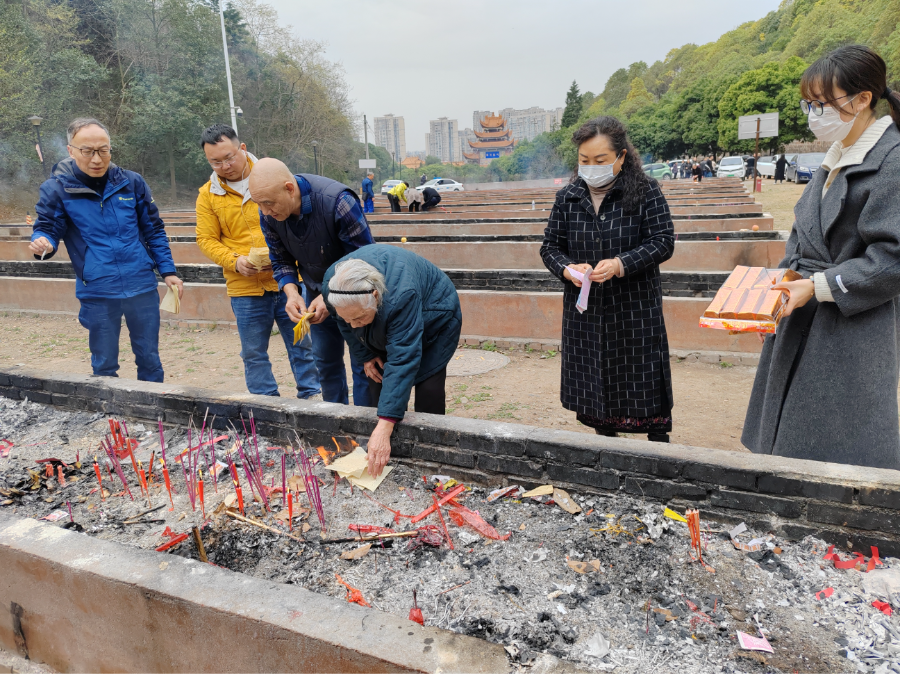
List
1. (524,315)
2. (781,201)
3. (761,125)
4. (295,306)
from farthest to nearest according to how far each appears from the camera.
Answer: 1. (761,125)
2. (781,201)
3. (524,315)
4. (295,306)

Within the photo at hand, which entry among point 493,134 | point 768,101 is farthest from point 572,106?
point 493,134

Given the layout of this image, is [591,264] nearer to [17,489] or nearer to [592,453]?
[592,453]

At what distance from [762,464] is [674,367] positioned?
3.34 meters

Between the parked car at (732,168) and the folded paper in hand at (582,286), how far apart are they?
1130 inches

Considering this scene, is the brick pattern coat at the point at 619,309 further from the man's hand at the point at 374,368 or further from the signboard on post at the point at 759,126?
the signboard on post at the point at 759,126

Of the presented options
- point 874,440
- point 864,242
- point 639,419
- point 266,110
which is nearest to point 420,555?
point 639,419

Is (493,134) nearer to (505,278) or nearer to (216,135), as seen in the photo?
(505,278)

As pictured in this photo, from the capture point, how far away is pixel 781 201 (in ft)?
55.1

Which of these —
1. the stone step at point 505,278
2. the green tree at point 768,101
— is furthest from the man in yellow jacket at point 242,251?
the green tree at point 768,101

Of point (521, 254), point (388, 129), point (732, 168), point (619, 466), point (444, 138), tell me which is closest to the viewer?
point (619, 466)

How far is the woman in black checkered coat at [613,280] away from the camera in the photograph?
8.50 feet

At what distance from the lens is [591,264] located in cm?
277

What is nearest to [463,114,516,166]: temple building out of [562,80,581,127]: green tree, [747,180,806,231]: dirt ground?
[562,80,581,127]: green tree

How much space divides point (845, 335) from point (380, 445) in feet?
5.74
